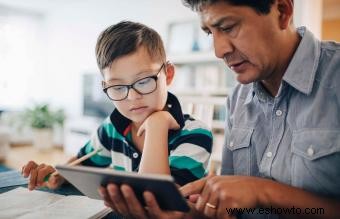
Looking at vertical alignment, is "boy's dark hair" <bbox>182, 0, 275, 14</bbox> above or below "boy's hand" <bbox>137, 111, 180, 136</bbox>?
above

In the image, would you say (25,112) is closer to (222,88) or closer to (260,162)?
(222,88)

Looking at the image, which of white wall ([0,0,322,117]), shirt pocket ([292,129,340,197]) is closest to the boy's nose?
shirt pocket ([292,129,340,197])

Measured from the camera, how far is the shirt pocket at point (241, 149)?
92cm

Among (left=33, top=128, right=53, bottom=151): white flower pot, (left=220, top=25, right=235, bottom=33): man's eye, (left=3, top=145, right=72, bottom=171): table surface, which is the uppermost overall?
(left=220, top=25, right=235, bottom=33): man's eye

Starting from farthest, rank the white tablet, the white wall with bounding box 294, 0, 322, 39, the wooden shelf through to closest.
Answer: the wooden shelf → the white wall with bounding box 294, 0, 322, 39 → the white tablet

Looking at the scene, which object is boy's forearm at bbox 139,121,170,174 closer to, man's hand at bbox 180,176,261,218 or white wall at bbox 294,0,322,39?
man's hand at bbox 180,176,261,218

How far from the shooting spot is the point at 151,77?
88cm

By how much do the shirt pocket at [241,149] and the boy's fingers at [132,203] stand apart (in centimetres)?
42

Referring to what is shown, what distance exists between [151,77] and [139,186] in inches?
16.5

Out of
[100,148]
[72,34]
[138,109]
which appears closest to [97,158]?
[100,148]

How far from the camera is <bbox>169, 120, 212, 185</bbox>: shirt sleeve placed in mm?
809

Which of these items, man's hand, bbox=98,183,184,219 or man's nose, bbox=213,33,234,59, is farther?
man's nose, bbox=213,33,234,59

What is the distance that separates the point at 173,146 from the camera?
2.89 ft

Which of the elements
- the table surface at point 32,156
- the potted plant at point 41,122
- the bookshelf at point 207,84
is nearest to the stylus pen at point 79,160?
the bookshelf at point 207,84
